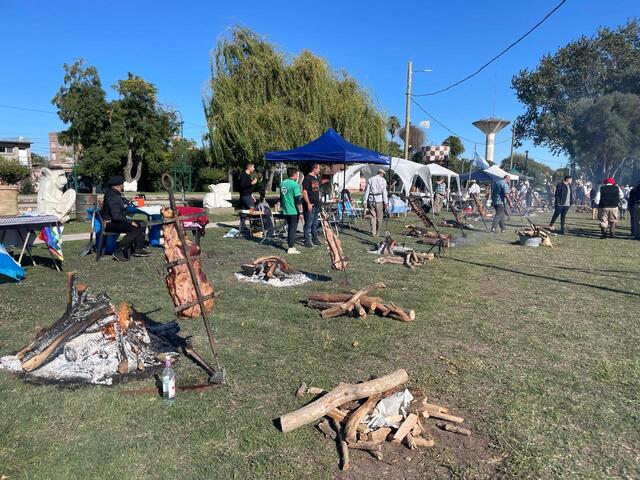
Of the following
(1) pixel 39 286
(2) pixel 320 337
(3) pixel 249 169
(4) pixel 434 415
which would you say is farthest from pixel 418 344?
(3) pixel 249 169

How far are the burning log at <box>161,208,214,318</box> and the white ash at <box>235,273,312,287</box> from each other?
3174 mm

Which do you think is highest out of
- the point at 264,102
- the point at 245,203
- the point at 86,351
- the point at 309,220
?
the point at 264,102

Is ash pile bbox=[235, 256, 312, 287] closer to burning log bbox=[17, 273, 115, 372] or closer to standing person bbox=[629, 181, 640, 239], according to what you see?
burning log bbox=[17, 273, 115, 372]

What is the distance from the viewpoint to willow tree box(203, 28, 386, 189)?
20828 millimetres

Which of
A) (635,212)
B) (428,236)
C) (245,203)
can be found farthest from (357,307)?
(635,212)

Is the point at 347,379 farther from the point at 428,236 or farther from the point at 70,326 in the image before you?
the point at 428,236

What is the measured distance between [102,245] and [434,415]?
292 inches

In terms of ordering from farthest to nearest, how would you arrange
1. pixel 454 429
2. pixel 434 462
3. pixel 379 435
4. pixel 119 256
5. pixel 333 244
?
1. pixel 119 256
2. pixel 333 244
3. pixel 454 429
4. pixel 379 435
5. pixel 434 462

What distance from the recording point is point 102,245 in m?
8.68

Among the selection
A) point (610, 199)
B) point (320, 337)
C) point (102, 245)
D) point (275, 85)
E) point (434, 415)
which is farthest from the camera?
point (275, 85)

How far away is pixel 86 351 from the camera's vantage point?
3963 mm

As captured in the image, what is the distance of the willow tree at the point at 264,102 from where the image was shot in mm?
20828

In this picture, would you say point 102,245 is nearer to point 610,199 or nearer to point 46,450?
point 46,450

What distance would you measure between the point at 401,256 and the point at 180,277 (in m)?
6.31
